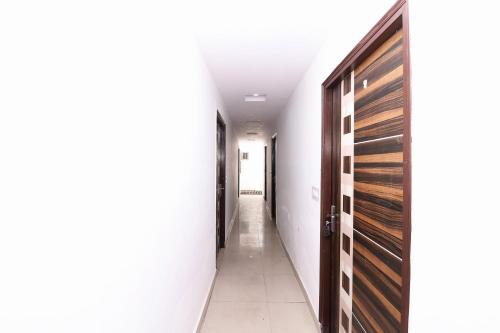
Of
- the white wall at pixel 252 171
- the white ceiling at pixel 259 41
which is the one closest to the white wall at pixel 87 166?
the white ceiling at pixel 259 41

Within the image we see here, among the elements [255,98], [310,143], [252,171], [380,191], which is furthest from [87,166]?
[252,171]

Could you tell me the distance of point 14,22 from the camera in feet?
1.73

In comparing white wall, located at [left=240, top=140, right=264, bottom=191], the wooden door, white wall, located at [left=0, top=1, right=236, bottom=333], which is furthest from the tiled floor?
white wall, located at [left=240, top=140, right=264, bottom=191]

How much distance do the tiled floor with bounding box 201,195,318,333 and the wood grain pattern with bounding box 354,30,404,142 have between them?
1784 mm

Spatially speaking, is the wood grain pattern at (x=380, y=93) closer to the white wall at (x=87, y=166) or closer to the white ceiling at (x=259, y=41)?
the white ceiling at (x=259, y=41)

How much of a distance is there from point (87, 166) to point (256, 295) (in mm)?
2440

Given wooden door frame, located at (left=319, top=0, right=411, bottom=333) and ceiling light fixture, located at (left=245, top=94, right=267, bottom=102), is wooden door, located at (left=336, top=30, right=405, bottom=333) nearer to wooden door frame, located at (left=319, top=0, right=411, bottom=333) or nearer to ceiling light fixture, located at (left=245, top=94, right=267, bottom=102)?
wooden door frame, located at (left=319, top=0, right=411, bottom=333)

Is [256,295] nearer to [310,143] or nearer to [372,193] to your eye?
[310,143]

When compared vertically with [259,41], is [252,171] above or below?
below

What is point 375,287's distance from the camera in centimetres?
136
